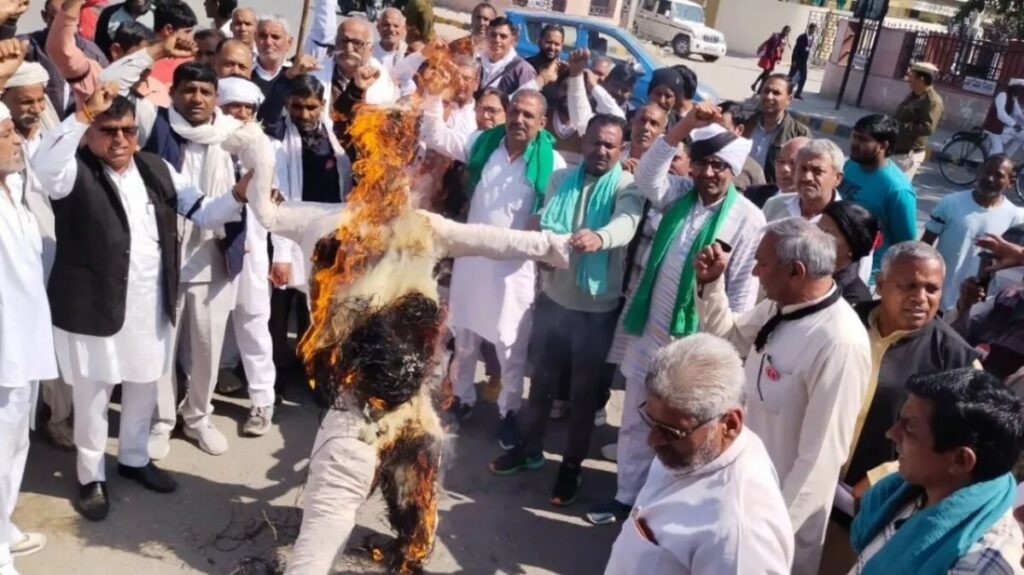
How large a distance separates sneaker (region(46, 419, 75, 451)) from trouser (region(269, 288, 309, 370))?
139 cm

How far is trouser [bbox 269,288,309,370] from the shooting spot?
19.2 ft

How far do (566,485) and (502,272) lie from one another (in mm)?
1282

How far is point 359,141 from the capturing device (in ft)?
13.3

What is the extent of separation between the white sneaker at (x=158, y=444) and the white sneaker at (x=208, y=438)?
0.60ft

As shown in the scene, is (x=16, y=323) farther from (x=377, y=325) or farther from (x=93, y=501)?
(x=377, y=325)

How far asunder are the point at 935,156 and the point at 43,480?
1694 cm

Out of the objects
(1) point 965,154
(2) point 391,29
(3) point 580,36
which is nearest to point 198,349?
(2) point 391,29

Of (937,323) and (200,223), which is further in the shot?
(200,223)

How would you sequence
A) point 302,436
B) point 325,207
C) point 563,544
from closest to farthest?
point 325,207 → point 563,544 → point 302,436

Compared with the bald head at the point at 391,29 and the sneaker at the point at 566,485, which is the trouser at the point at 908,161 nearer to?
the bald head at the point at 391,29

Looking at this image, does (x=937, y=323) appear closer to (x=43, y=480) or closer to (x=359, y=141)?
(x=359, y=141)

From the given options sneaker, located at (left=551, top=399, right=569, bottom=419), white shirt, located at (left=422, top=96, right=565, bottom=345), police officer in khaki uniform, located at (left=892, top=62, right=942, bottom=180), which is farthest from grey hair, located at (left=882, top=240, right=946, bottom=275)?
police officer in khaki uniform, located at (left=892, top=62, right=942, bottom=180)

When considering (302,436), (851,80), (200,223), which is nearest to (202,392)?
(302,436)

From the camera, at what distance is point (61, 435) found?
16.1 feet
